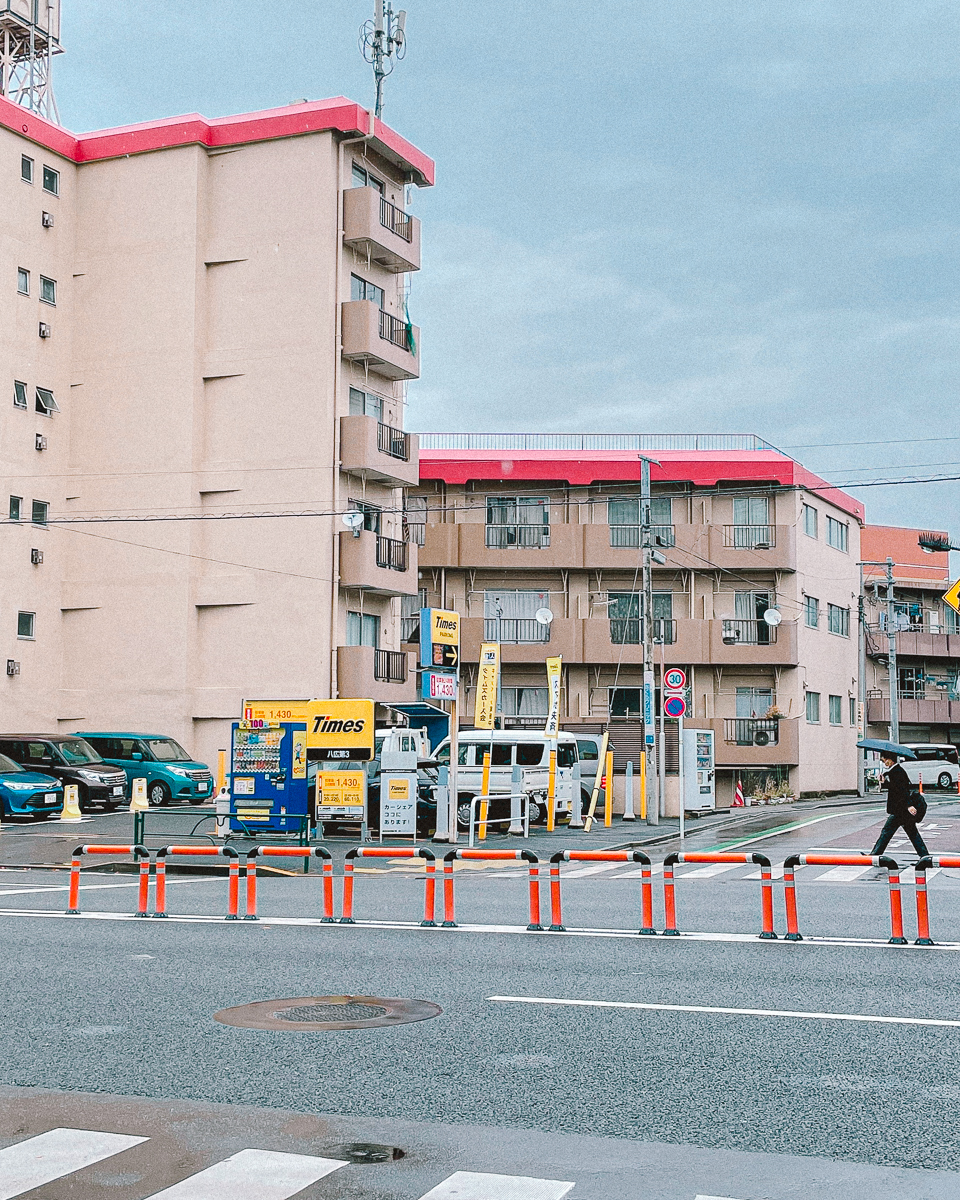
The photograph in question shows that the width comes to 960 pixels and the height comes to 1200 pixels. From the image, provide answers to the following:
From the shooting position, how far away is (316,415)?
39938mm

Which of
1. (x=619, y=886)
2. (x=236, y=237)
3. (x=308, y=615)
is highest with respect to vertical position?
(x=236, y=237)

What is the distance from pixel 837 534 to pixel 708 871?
36150 millimetres

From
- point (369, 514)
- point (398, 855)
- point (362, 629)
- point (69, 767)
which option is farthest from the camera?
point (369, 514)

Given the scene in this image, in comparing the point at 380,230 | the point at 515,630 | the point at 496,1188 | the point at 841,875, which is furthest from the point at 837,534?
the point at 496,1188

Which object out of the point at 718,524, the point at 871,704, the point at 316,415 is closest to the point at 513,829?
the point at 316,415

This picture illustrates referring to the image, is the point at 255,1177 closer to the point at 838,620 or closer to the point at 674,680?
the point at 674,680

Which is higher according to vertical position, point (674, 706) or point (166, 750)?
point (674, 706)

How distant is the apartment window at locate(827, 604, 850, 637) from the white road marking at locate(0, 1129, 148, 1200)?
166 feet

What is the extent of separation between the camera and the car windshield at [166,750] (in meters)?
36.3

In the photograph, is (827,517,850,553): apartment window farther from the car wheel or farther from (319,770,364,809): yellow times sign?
(319,770,364,809): yellow times sign

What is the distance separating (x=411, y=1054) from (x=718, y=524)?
44120 mm

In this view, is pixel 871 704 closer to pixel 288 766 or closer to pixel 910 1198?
pixel 288 766

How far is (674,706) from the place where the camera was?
28844mm

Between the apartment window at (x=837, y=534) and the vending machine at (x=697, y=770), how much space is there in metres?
20.1
